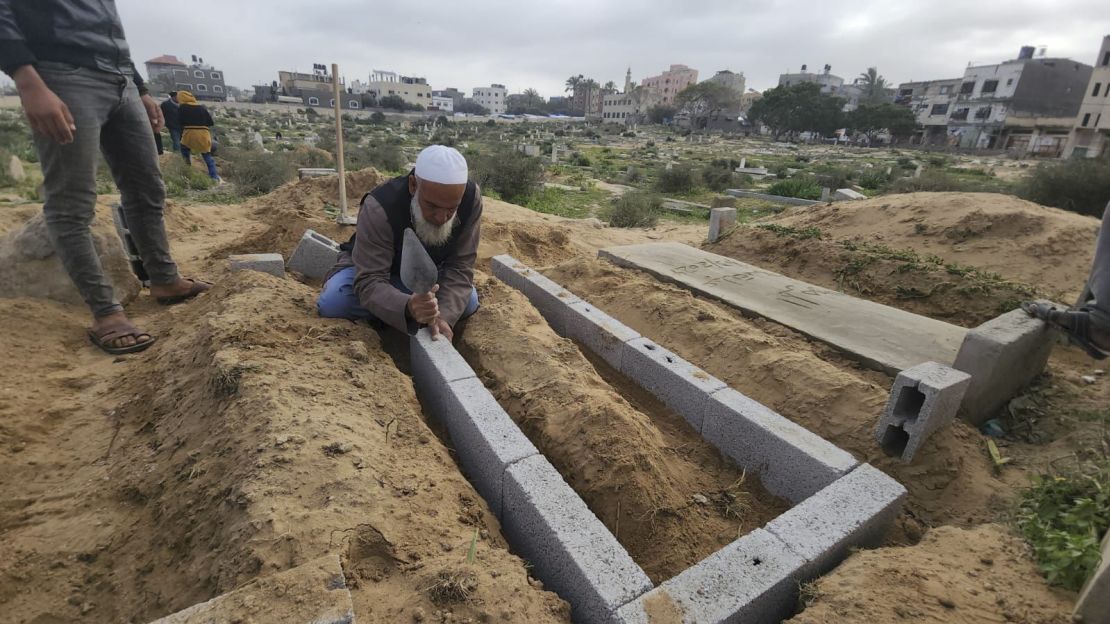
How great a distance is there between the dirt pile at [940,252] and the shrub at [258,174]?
8185mm

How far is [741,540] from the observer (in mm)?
1710

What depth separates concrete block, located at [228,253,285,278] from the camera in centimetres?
364

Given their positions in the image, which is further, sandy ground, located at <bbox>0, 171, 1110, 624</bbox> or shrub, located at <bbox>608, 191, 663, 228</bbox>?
shrub, located at <bbox>608, 191, 663, 228</bbox>

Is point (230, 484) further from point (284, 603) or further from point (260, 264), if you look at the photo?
point (260, 264)

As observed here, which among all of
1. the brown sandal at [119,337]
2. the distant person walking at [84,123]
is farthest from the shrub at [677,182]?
the brown sandal at [119,337]

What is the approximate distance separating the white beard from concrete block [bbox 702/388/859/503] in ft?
5.74

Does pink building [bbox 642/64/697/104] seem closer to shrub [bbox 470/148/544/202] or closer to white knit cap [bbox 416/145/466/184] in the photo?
shrub [bbox 470/148/544/202]

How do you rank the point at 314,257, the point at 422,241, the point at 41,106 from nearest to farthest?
the point at 41,106
the point at 422,241
the point at 314,257

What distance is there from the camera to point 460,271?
3.12 meters

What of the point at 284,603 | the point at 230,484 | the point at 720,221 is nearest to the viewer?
→ the point at 284,603

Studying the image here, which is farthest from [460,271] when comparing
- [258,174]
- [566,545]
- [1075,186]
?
[1075,186]

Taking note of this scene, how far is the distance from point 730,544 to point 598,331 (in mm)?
1804

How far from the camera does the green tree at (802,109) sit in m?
46.4

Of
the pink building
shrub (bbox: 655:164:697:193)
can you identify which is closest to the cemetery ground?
shrub (bbox: 655:164:697:193)
